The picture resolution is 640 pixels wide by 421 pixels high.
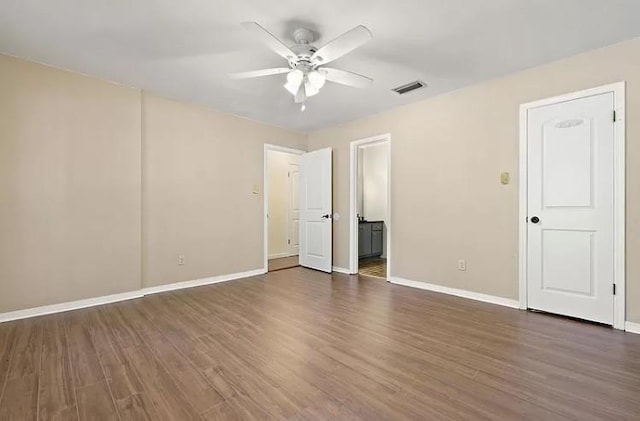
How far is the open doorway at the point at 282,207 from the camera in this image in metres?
6.43

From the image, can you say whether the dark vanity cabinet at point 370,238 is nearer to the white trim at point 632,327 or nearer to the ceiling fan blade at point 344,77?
the ceiling fan blade at point 344,77

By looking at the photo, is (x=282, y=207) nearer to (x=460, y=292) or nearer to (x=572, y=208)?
(x=460, y=292)

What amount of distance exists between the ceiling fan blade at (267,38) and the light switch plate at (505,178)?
2465 millimetres

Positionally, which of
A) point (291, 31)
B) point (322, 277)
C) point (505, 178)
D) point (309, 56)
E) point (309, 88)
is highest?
point (291, 31)

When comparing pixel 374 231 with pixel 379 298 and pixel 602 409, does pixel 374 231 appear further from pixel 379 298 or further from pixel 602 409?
pixel 602 409

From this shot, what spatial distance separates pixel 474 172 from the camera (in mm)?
3385

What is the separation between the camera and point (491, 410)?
4.91 ft

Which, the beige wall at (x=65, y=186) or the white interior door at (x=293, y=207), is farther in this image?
the white interior door at (x=293, y=207)

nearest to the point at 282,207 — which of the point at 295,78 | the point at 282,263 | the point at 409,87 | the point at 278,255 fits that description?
the point at 278,255

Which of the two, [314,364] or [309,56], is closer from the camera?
[314,364]

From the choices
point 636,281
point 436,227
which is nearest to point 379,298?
point 436,227

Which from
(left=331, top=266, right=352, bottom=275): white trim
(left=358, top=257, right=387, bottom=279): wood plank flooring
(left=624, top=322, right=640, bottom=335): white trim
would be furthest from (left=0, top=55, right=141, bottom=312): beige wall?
(left=624, top=322, right=640, bottom=335): white trim

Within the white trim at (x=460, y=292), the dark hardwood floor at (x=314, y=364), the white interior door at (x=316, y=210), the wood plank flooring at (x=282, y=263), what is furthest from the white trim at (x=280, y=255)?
the dark hardwood floor at (x=314, y=364)

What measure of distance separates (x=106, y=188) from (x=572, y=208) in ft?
15.5
